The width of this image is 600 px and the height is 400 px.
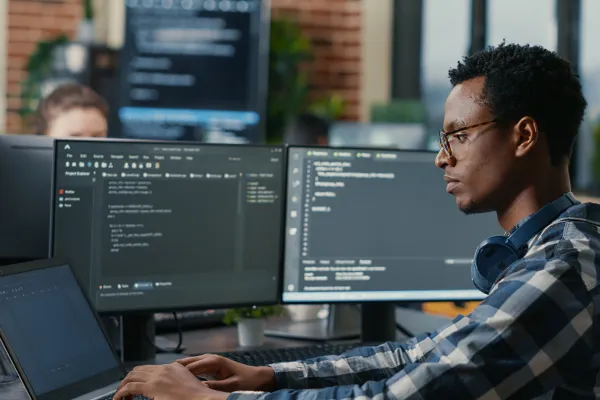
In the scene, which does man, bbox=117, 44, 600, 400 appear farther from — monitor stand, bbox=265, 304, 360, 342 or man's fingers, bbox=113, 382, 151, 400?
monitor stand, bbox=265, 304, 360, 342

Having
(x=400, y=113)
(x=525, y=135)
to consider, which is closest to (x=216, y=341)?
(x=525, y=135)

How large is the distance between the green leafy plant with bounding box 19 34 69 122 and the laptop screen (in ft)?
12.2

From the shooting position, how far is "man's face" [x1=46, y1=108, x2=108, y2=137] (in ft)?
11.5

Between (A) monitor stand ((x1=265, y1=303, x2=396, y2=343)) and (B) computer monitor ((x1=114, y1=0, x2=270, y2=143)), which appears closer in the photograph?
(A) monitor stand ((x1=265, y1=303, x2=396, y2=343))

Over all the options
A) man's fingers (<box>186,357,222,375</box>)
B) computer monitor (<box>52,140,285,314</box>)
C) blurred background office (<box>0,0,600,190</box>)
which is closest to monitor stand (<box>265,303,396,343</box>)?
computer monitor (<box>52,140,285,314</box>)

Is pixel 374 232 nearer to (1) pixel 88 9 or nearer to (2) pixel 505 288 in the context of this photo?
(2) pixel 505 288

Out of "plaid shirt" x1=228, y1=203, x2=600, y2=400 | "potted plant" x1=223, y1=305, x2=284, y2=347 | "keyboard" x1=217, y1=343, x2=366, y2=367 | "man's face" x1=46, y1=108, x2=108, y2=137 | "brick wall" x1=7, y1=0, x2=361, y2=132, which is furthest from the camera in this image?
"brick wall" x1=7, y1=0, x2=361, y2=132

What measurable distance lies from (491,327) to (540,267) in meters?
0.11

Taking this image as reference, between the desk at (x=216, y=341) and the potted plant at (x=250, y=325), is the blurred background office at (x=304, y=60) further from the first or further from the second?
the potted plant at (x=250, y=325)

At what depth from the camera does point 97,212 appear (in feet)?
6.41

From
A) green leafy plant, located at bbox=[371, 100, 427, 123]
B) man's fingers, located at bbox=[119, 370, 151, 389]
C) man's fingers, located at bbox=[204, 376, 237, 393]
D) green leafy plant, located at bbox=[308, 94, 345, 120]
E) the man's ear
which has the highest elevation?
green leafy plant, located at bbox=[308, 94, 345, 120]

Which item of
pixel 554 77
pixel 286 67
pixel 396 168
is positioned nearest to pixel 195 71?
pixel 286 67

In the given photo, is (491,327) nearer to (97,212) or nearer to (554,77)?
(554,77)

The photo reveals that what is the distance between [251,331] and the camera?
87.1 inches
